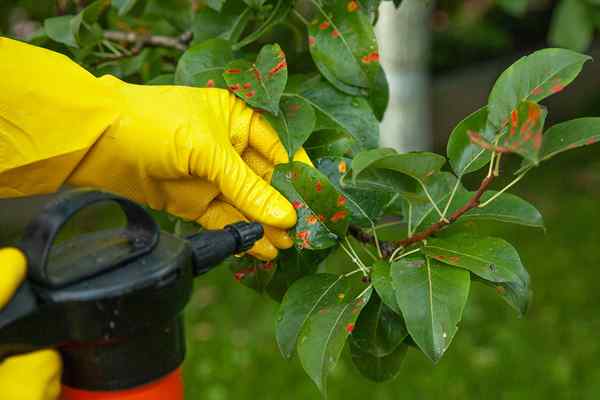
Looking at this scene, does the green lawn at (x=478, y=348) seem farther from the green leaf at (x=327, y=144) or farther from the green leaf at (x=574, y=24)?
the green leaf at (x=327, y=144)

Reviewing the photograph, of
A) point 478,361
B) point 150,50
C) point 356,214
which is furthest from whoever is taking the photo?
point 478,361

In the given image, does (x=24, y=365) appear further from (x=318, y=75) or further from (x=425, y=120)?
(x=425, y=120)

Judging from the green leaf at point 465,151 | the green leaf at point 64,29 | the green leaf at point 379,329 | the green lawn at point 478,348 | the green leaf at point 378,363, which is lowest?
the green lawn at point 478,348

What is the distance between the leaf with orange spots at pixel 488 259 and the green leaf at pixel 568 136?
120mm

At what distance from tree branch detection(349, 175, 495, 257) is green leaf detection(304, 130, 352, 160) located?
11 cm

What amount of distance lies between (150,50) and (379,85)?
470mm

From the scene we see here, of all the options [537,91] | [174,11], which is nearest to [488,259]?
[537,91]

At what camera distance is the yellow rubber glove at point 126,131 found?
125 centimetres

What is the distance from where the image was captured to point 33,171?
1331 mm

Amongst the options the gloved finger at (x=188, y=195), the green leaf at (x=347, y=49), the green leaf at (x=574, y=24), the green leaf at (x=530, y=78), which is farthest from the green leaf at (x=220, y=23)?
the green leaf at (x=574, y=24)

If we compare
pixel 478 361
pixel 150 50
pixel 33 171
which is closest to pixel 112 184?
pixel 33 171

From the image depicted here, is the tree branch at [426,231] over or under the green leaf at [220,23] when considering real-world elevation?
under

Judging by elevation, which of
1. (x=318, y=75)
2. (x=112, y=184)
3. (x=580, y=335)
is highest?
(x=318, y=75)

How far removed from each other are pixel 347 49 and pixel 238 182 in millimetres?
277
